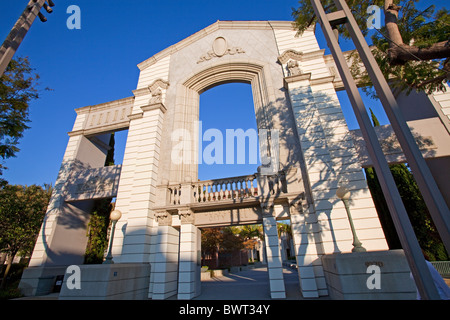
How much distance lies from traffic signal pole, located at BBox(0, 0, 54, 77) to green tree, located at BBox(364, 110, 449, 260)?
20.2 metres

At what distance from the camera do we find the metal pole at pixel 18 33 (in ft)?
16.7

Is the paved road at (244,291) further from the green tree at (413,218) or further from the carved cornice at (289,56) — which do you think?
the carved cornice at (289,56)

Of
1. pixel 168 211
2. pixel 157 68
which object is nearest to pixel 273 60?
pixel 157 68

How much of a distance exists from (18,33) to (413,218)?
2197 cm

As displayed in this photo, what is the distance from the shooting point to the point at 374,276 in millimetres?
5613

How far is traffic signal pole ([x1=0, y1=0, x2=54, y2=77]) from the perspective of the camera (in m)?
5.10

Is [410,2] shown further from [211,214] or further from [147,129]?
[147,129]

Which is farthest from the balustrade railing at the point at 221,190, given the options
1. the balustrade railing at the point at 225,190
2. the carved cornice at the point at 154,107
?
the carved cornice at the point at 154,107

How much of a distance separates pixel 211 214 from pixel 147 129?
634cm

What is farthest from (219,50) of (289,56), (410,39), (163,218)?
(163,218)

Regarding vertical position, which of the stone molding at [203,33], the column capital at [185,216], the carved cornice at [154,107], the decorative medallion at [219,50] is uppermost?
the stone molding at [203,33]

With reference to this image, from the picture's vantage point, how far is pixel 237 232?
32781 millimetres

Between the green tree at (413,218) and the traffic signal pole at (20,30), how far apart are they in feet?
66.4

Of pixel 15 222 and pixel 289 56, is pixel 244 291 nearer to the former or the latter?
pixel 289 56
